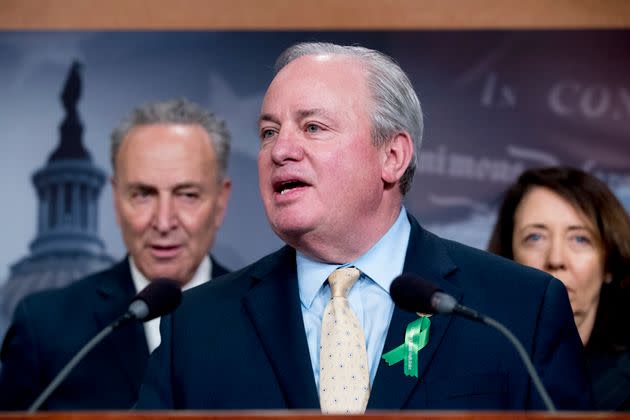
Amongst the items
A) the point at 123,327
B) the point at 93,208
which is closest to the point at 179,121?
the point at 93,208

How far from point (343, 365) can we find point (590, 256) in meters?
1.37

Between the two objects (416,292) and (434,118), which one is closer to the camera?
(416,292)

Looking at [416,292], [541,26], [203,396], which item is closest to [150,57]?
[541,26]

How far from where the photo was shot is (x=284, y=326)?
2.45 m

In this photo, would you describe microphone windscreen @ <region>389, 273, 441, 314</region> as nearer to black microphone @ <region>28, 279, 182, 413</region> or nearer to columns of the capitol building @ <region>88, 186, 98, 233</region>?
black microphone @ <region>28, 279, 182, 413</region>

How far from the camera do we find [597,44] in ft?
13.3

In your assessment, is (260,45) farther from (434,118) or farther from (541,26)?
(541,26)

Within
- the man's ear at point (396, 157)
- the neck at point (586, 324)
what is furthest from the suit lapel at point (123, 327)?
the neck at point (586, 324)

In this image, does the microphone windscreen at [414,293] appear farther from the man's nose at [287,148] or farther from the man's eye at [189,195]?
the man's eye at [189,195]

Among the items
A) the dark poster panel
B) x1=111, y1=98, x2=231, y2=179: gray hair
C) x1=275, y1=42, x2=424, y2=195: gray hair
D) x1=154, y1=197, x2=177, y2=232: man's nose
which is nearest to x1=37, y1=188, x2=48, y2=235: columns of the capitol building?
the dark poster panel

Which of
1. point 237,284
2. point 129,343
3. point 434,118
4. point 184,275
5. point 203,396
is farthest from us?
point 434,118

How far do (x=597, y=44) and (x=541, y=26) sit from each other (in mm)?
199

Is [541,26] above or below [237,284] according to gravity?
above

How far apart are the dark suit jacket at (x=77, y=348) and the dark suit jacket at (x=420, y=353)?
0.95 metres
